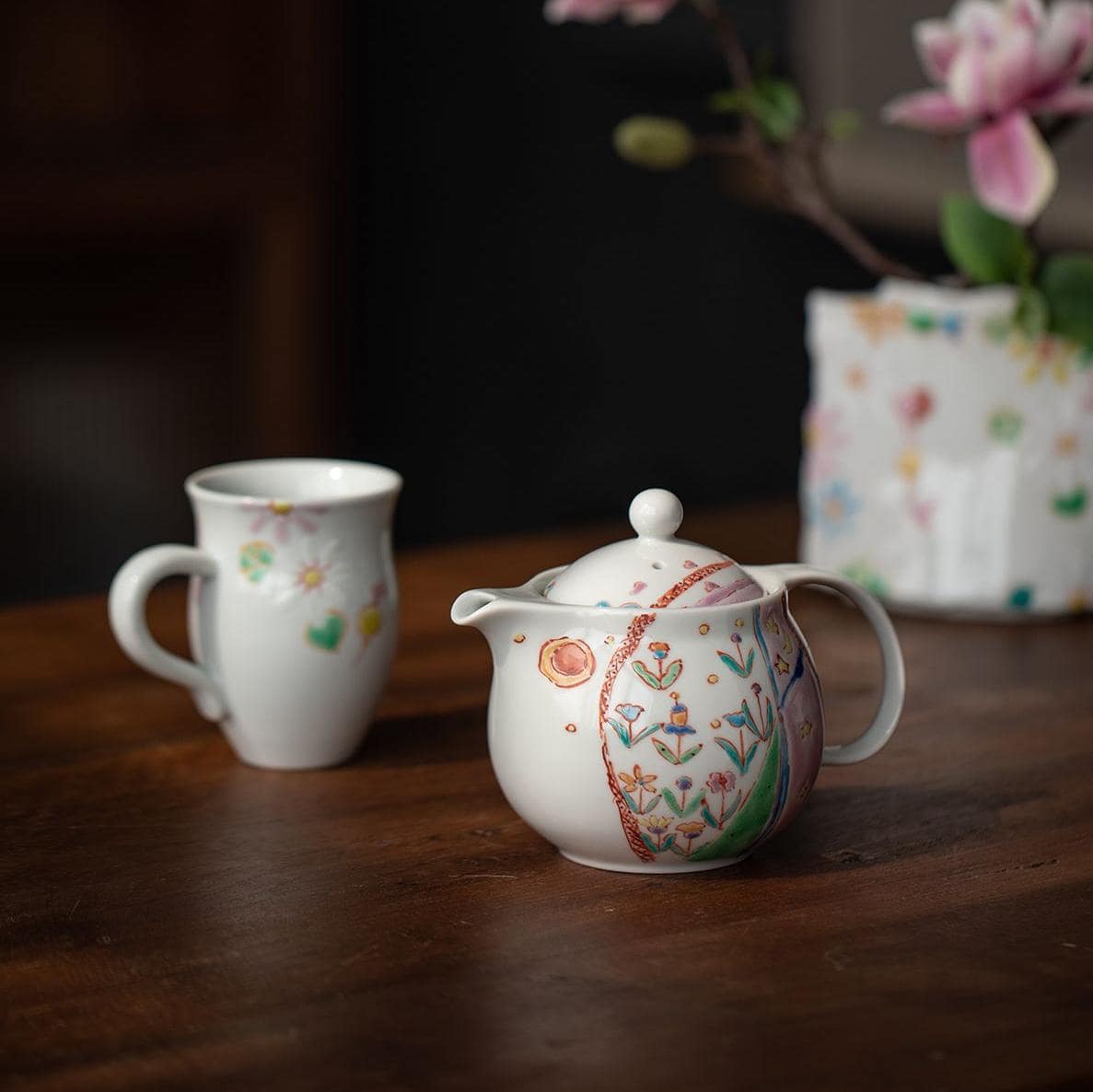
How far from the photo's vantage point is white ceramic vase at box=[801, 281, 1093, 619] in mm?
1179

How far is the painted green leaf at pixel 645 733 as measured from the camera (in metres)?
0.71

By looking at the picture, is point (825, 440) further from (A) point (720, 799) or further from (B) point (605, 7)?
(A) point (720, 799)

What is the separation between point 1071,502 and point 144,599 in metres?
0.66

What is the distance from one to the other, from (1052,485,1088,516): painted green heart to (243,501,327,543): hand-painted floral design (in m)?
0.57

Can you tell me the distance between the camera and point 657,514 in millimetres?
745

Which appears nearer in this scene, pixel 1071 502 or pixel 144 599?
pixel 144 599

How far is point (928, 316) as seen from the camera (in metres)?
1.19

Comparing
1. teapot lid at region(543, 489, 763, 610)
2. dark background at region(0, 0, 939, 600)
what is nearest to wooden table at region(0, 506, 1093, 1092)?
teapot lid at region(543, 489, 763, 610)

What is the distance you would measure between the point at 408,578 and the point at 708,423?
1795 mm

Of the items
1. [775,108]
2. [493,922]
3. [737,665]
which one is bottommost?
[493,922]

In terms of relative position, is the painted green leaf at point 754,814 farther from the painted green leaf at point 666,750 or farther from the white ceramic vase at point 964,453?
the white ceramic vase at point 964,453

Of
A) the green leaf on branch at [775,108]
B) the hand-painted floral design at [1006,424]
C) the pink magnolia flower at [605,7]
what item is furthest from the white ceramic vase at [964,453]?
the pink magnolia flower at [605,7]

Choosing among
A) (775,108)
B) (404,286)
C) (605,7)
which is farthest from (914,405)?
(404,286)

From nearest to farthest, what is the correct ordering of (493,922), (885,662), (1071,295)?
1. (493,922)
2. (885,662)
3. (1071,295)
